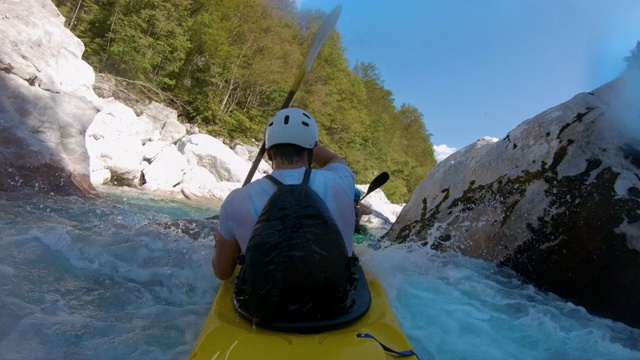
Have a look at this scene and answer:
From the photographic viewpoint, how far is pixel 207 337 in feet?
5.42

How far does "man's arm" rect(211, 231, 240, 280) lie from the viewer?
2104mm

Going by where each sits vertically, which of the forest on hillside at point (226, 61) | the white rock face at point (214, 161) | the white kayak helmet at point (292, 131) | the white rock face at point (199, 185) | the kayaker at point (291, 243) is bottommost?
the white rock face at point (199, 185)

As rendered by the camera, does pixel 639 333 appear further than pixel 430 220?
No

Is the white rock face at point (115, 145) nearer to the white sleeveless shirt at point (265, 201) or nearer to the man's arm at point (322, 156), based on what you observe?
the man's arm at point (322, 156)

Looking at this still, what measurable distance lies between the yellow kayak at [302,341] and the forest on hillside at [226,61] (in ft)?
63.6

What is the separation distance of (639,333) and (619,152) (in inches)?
67.4

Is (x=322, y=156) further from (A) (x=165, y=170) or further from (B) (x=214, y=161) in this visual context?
(B) (x=214, y=161)

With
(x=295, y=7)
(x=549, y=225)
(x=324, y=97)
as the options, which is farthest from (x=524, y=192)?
(x=295, y=7)

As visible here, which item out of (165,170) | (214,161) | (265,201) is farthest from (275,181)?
(214,161)

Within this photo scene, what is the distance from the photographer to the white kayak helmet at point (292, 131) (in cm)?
209

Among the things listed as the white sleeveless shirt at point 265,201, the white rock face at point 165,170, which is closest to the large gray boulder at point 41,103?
the white rock face at point 165,170

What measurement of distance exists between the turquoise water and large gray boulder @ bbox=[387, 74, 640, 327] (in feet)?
0.73

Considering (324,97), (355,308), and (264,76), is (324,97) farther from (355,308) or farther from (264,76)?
(355,308)

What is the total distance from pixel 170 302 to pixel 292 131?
160 cm
